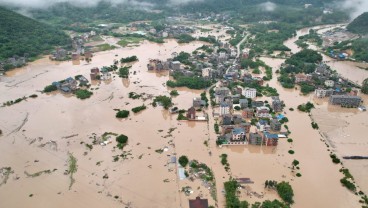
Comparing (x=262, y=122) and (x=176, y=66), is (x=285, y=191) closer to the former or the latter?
(x=262, y=122)

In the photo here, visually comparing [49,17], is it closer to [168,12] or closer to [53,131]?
[168,12]

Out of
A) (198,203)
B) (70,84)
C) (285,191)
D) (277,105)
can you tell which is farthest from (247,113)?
(70,84)

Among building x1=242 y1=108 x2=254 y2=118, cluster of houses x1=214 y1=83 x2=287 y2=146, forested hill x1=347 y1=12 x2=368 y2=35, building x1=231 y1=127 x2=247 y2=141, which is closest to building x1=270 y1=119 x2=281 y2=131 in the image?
cluster of houses x1=214 y1=83 x2=287 y2=146

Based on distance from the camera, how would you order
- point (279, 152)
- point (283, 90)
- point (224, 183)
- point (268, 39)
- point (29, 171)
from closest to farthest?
point (224, 183) < point (29, 171) < point (279, 152) < point (283, 90) < point (268, 39)

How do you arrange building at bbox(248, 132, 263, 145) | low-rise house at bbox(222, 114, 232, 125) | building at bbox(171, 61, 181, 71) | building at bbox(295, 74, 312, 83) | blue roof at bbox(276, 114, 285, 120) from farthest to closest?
building at bbox(171, 61, 181, 71) < building at bbox(295, 74, 312, 83) < blue roof at bbox(276, 114, 285, 120) < low-rise house at bbox(222, 114, 232, 125) < building at bbox(248, 132, 263, 145)

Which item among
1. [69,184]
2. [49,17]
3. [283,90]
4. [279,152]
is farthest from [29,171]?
[49,17]

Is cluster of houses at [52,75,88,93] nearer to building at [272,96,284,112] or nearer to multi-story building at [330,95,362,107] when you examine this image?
building at [272,96,284,112]

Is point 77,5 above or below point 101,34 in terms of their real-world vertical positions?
above
